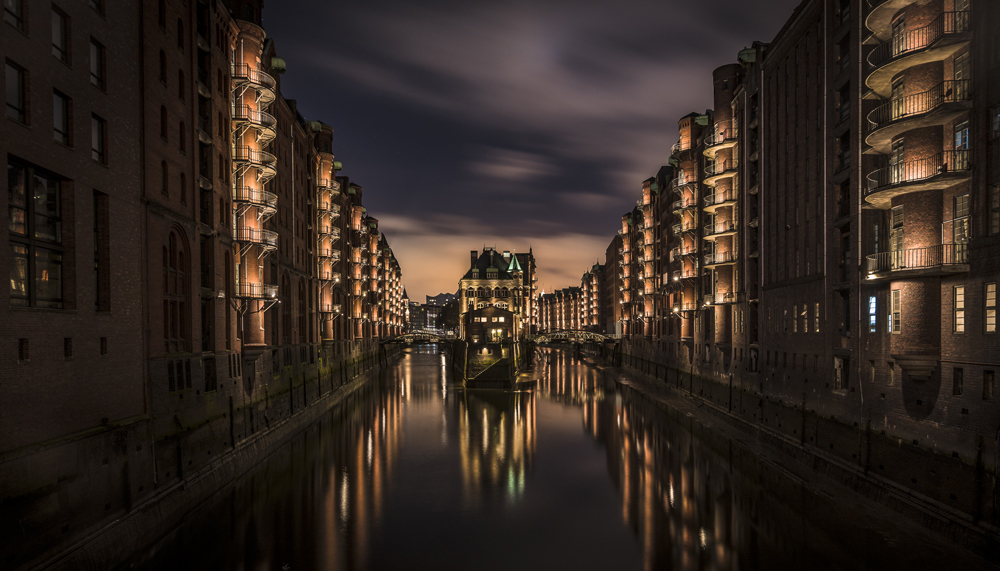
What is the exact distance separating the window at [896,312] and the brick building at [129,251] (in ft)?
90.4

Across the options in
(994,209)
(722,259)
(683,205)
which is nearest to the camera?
(994,209)

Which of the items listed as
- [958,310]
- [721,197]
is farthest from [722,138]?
[958,310]

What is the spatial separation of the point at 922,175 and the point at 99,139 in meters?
28.1

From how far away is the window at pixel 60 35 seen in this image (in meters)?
17.8

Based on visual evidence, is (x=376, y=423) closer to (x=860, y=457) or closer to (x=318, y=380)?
(x=318, y=380)

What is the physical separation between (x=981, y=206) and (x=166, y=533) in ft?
93.2

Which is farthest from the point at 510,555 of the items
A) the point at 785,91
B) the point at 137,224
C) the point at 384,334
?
the point at 384,334

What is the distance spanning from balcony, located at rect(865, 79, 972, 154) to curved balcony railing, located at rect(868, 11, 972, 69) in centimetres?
158

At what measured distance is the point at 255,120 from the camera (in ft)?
A: 120

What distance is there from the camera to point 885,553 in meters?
19.1

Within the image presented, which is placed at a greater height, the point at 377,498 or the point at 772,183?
the point at 772,183

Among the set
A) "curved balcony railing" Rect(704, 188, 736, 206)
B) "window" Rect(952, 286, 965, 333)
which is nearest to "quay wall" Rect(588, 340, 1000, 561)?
"window" Rect(952, 286, 965, 333)

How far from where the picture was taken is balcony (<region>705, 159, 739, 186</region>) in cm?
4706

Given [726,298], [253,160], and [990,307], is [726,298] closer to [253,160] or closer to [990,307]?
[990,307]
